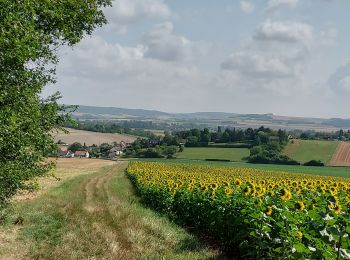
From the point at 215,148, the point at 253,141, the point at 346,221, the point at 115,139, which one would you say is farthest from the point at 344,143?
the point at 346,221

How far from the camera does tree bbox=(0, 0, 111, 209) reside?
10.6 metres

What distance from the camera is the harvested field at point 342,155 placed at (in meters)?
81.2

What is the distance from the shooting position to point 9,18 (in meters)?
10.2

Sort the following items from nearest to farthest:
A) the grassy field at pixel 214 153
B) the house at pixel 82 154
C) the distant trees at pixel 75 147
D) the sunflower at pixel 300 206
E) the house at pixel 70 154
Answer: the sunflower at pixel 300 206, the grassy field at pixel 214 153, the house at pixel 70 154, the house at pixel 82 154, the distant trees at pixel 75 147

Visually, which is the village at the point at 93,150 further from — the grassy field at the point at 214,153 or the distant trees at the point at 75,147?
the grassy field at the point at 214,153

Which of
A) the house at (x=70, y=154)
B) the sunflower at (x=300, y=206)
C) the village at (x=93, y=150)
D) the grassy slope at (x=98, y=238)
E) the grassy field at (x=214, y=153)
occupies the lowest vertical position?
the house at (x=70, y=154)

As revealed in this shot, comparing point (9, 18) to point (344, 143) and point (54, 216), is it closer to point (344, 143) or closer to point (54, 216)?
point (54, 216)

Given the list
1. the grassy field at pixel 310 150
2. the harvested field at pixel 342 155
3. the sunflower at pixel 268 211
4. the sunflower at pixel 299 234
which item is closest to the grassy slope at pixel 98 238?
the sunflower at pixel 268 211

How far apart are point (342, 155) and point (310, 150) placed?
7.37 meters

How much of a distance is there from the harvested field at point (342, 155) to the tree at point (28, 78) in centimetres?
7064

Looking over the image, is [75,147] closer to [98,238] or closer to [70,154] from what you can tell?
[70,154]

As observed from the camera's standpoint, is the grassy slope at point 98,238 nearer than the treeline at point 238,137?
Yes

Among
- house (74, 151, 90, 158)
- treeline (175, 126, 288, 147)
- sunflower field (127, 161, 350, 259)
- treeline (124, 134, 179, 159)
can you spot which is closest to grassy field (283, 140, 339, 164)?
treeline (175, 126, 288, 147)

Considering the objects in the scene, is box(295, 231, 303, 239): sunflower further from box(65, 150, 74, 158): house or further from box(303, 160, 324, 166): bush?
box(65, 150, 74, 158): house
